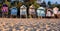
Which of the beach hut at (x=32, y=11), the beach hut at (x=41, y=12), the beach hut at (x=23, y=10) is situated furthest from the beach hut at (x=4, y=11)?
the beach hut at (x=41, y=12)

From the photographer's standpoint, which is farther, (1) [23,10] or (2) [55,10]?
(1) [23,10]

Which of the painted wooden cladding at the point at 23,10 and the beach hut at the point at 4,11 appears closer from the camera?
the beach hut at the point at 4,11

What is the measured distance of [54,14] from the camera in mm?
7332

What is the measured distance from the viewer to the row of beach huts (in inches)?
280

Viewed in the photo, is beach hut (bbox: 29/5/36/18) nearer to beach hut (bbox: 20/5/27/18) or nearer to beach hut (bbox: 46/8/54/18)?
beach hut (bbox: 20/5/27/18)

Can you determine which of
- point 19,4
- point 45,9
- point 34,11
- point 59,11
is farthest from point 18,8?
point 59,11

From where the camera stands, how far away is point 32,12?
7.31 m

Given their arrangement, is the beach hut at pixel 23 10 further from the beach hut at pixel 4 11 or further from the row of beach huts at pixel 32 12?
the beach hut at pixel 4 11

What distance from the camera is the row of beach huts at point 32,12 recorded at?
7.12m

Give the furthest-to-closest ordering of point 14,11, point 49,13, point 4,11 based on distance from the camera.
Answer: point 14,11 → point 49,13 → point 4,11

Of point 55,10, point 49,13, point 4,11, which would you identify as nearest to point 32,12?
point 49,13

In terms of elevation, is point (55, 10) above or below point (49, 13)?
above

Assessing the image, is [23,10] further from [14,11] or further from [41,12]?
A: [41,12]

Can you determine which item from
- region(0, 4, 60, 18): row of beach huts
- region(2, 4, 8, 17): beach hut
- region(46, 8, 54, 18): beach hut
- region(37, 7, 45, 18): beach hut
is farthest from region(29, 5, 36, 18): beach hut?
region(2, 4, 8, 17): beach hut
